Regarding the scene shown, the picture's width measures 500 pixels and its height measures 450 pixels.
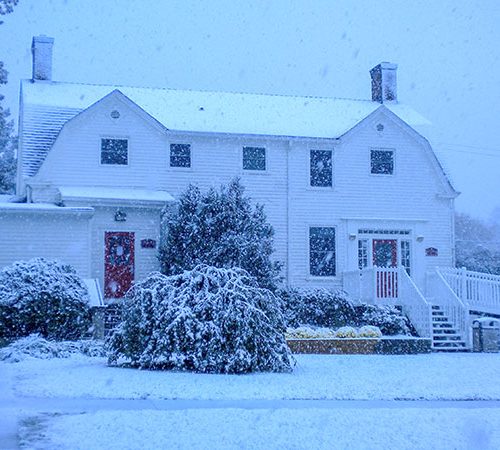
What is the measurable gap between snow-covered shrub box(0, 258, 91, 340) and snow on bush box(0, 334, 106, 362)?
24.0 inches

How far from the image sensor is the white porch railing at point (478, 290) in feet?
66.3

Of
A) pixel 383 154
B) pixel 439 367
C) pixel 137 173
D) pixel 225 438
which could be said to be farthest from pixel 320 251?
pixel 225 438

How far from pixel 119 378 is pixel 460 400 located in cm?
501

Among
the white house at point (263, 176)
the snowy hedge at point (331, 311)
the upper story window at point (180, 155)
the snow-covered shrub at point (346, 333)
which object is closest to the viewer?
the snow-covered shrub at point (346, 333)

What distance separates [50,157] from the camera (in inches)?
920

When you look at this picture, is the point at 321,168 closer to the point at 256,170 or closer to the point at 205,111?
the point at 256,170

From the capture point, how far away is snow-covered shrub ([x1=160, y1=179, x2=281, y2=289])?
70.8 ft

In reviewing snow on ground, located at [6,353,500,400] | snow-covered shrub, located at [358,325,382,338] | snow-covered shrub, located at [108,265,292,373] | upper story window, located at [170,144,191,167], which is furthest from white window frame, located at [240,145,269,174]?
snow-covered shrub, located at [108,265,292,373]

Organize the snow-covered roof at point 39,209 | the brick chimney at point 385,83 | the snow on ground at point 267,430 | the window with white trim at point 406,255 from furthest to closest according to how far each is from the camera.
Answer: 1. the brick chimney at point 385,83
2. the window with white trim at point 406,255
3. the snow-covered roof at point 39,209
4. the snow on ground at point 267,430

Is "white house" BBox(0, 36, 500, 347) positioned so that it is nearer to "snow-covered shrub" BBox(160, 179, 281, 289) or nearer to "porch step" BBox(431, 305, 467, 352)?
"porch step" BBox(431, 305, 467, 352)

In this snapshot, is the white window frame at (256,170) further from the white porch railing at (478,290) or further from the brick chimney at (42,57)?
the brick chimney at (42,57)

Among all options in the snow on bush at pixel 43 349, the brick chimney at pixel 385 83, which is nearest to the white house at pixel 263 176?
the brick chimney at pixel 385 83

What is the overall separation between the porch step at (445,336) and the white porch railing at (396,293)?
414mm

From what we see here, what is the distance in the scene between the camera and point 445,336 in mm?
20219
